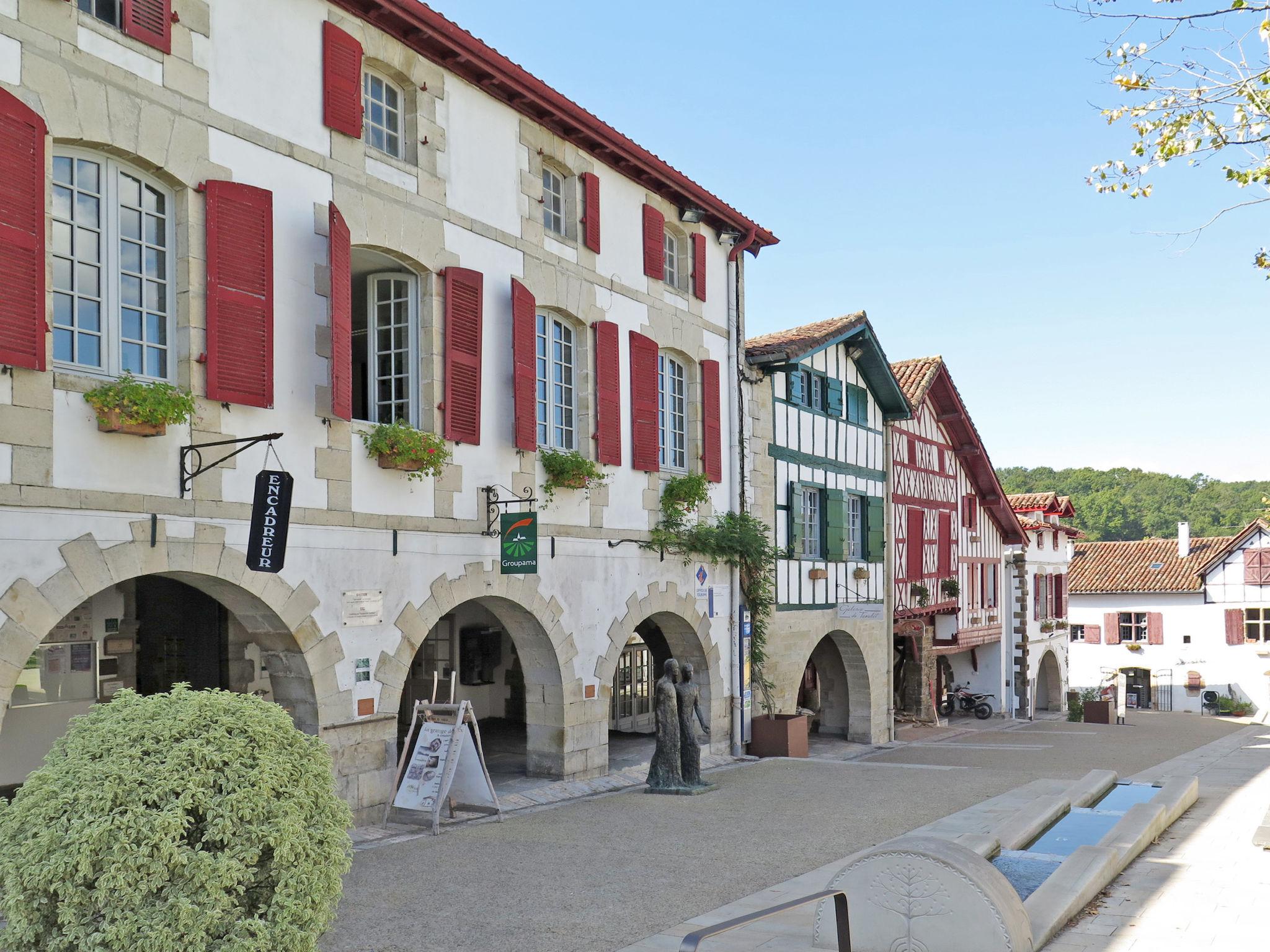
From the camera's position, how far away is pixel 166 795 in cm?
425

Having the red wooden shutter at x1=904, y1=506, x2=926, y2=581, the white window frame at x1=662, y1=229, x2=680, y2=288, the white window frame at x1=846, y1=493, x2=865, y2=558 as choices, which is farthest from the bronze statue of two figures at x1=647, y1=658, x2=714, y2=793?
the red wooden shutter at x1=904, y1=506, x2=926, y2=581

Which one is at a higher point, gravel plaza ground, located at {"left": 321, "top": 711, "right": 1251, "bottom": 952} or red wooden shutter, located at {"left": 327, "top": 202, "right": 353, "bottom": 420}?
red wooden shutter, located at {"left": 327, "top": 202, "right": 353, "bottom": 420}

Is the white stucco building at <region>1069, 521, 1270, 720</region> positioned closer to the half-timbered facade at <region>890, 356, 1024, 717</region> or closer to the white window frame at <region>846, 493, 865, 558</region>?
the half-timbered facade at <region>890, 356, 1024, 717</region>

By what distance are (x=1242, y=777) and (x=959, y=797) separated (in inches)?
181

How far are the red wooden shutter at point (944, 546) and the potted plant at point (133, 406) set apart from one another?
19.9m

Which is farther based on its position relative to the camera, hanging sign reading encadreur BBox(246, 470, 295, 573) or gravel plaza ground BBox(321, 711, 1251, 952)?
hanging sign reading encadreur BBox(246, 470, 295, 573)

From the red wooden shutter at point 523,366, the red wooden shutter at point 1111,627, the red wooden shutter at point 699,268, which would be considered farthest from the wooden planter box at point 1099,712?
the red wooden shutter at point 523,366

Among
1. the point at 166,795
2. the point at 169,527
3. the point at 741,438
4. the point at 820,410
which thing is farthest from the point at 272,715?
the point at 820,410

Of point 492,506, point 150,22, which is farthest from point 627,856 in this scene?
point 150,22

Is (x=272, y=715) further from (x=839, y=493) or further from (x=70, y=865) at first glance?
(x=839, y=493)

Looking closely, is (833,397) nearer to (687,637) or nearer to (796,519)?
(796,519)

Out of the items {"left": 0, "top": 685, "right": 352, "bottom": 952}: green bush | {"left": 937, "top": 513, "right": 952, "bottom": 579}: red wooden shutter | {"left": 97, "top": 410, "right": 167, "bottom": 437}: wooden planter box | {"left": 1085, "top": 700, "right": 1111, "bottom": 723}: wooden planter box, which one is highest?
{"left": 97, "top": 410, "right": 167, "bottom": 437}: wooden planter box

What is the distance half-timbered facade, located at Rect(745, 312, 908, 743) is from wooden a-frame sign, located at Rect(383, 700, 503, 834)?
6.94 metres

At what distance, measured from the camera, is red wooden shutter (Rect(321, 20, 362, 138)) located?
9406 millimetres
